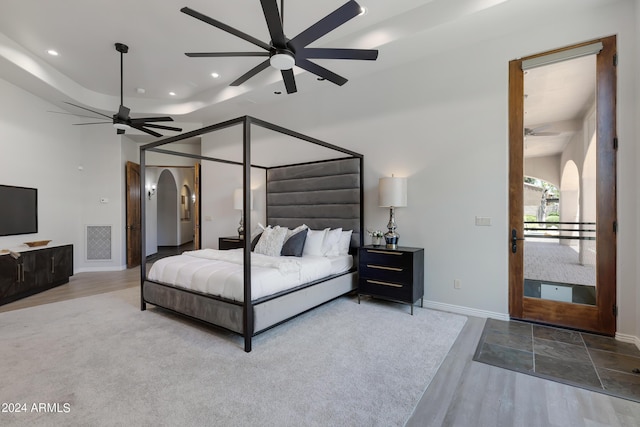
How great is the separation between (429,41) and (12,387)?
5.04 meters

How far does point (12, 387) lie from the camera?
2.13 m

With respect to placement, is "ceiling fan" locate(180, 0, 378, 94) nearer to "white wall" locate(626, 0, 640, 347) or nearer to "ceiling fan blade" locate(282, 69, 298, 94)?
"ceiling fan blade" locate(282, 69, 298, 94)

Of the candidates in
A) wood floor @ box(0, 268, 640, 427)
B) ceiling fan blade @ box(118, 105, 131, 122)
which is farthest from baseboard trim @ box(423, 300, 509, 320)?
ceiling fan blade @ box(118, 105, 131, 122)

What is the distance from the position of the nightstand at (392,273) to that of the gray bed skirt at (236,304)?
390 millimetres

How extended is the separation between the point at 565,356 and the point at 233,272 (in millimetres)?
3125

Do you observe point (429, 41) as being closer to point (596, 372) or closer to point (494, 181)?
point (494, 181)

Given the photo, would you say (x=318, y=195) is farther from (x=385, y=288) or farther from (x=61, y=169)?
(x=61, y=169)

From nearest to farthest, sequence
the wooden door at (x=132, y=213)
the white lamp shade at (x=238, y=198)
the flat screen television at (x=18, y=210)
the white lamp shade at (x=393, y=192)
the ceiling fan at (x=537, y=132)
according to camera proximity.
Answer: the ceiling fan at (x=537, y=132)
the white lamp shade at (x=393, y=192)
the flat screen television at (x=18, y=210)
the white lamp shade at (x=238, y=198)
the wooden door at (x=132, y=213)

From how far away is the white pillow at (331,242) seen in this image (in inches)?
171

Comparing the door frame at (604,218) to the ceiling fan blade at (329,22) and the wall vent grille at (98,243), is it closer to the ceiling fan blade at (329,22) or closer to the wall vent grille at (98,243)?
the ceiling fan blade at (329,22)

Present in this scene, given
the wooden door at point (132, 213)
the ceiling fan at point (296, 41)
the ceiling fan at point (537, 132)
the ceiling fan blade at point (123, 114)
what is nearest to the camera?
the ceiling fan at point (296, 41)

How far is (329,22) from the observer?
7.16 ft

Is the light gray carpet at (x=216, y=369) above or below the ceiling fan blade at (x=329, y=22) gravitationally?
below

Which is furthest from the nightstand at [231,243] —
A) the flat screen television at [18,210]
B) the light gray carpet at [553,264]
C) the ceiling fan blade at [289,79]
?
the light gray carpet at [553,264]
